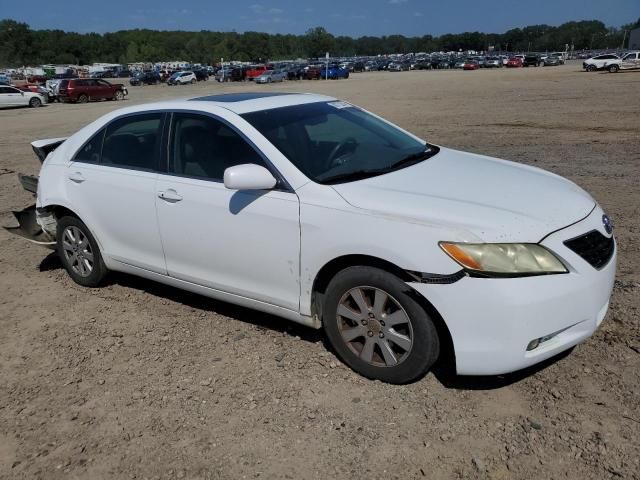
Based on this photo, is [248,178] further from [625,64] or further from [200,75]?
[200,75]

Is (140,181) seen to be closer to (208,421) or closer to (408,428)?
(208,421)

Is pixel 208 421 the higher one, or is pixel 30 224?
pixel 30 224

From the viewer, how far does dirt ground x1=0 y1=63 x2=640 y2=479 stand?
286cm

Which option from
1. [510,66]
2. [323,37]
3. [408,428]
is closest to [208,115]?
[408,428]

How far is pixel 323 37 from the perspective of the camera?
173500 millimetres

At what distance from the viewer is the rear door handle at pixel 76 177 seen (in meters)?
4.73

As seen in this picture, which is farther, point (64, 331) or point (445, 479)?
point (64, 331)

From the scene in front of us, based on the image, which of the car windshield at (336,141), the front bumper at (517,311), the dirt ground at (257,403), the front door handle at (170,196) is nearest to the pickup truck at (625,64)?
the dirt ground at (257,403)

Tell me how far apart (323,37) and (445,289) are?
595 ft

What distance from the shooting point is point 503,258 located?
293cm

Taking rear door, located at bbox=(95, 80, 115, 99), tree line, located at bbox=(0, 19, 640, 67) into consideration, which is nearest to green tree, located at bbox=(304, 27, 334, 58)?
tree line, located at bbox=(0, 19, 640, 67)

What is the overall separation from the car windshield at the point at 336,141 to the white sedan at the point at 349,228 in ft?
0.06

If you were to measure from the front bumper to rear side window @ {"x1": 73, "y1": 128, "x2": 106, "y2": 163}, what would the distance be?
3041mm

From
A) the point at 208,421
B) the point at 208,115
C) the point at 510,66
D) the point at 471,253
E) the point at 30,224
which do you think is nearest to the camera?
the point at 471,253
